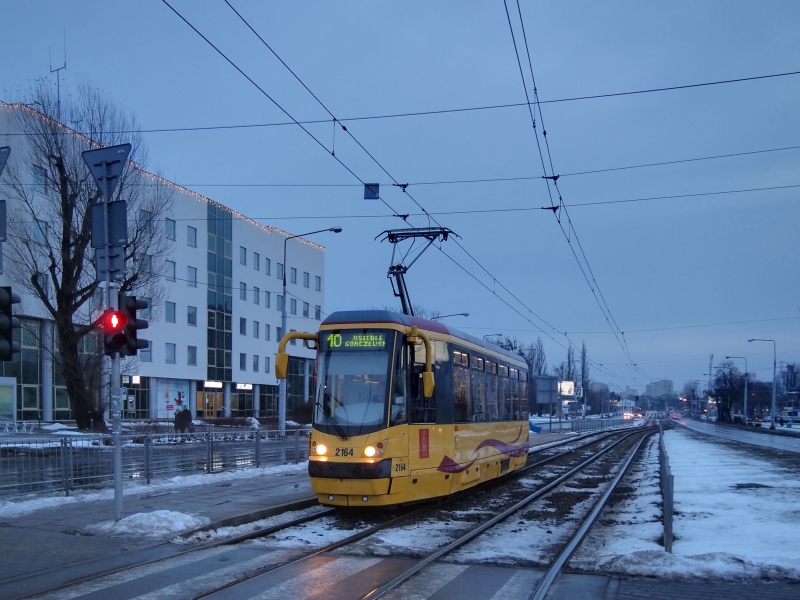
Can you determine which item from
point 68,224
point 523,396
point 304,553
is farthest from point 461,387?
point 68,224

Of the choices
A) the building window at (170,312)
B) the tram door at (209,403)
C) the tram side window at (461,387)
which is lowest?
the tram door at (209,403)

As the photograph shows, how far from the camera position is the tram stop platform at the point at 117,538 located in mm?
8188

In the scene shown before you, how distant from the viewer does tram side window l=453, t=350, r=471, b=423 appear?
49.4 ft

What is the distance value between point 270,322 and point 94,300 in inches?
1185

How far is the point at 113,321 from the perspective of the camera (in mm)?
11219

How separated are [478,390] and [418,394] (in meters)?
3.73

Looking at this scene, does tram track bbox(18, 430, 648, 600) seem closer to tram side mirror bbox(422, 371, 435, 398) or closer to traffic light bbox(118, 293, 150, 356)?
tram side mirror bbox(422, 371, 435, 398)

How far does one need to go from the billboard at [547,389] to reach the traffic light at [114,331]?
146 ft

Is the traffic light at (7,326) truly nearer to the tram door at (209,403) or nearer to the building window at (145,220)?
the building window at (145,220)

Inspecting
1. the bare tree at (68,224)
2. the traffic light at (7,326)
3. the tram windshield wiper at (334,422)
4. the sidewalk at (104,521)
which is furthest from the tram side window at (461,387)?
the bare tree at (68,224)

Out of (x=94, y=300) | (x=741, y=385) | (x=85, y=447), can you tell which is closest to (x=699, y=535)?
(x=85, y=447)

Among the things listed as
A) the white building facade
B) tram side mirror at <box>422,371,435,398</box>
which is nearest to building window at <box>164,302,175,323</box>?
the white building facade

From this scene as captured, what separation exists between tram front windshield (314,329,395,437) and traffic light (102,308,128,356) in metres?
3.45

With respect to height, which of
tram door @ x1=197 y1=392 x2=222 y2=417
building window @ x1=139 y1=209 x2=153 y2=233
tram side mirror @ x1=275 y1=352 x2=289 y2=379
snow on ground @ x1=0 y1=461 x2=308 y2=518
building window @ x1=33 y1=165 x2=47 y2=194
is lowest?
tram door @ x1=197 y1=392 x2=222 y2=417
